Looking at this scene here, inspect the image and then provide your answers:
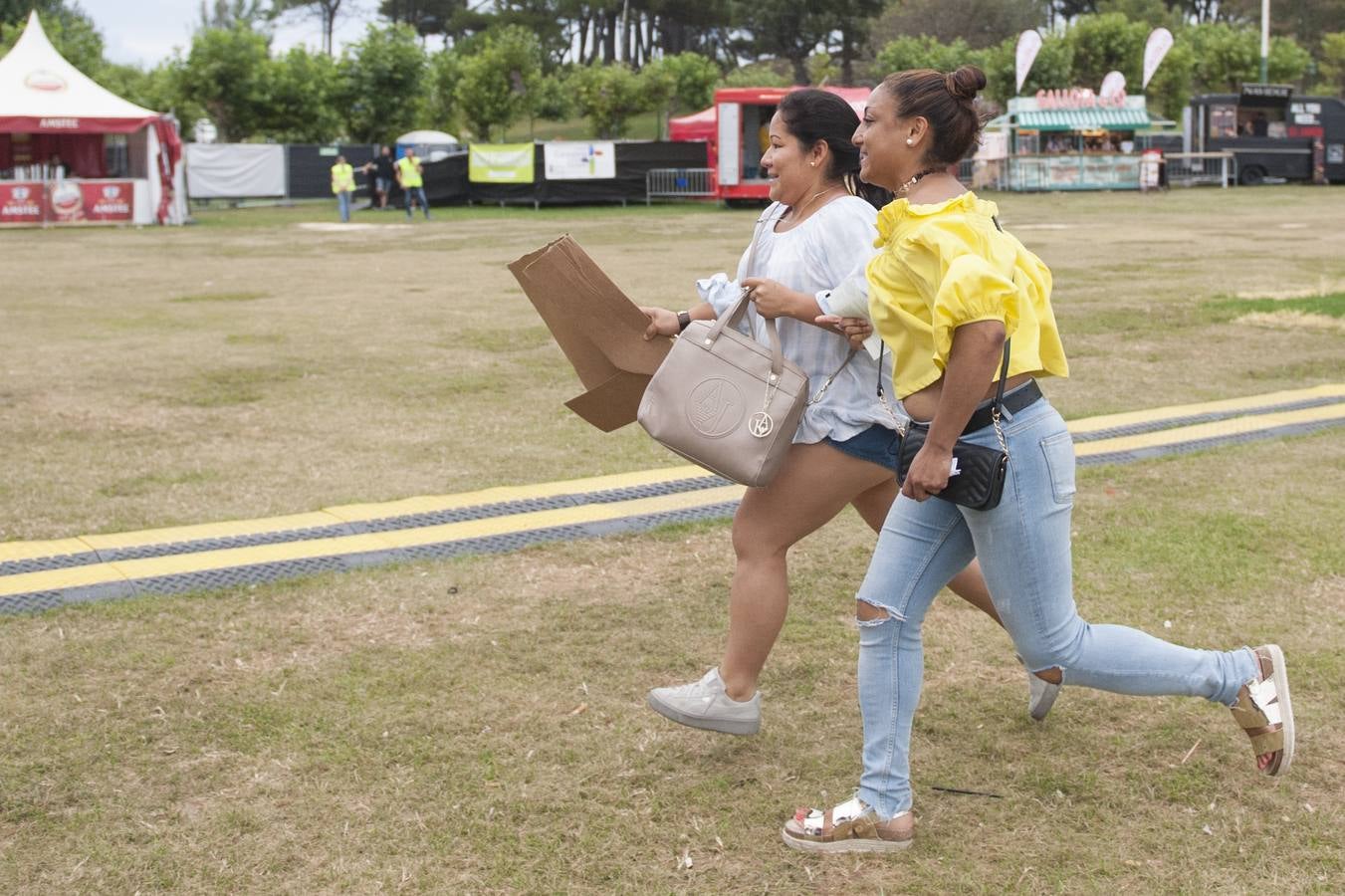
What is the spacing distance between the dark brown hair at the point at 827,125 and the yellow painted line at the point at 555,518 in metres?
A: 2.59

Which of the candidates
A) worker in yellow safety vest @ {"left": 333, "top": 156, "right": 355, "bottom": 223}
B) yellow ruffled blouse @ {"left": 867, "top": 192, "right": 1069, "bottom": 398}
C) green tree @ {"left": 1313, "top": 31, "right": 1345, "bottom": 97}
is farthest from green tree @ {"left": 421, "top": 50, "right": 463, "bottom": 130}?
yellow ruffled blouse @ {"left": 867, "top": 192, "right": 1069, "bottom": 398}

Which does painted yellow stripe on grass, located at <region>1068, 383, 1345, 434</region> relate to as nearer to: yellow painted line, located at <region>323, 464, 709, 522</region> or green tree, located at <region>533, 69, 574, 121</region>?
yellow painted line, located at <region>323, 464, 709, 522</region>

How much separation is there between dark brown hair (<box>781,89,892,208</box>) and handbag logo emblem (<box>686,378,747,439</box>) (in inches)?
24.6

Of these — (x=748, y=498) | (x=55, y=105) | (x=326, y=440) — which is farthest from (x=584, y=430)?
(x=55, y=105)

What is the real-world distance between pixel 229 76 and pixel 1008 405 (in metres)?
43.8

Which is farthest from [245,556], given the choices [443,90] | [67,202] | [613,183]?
[443,90]

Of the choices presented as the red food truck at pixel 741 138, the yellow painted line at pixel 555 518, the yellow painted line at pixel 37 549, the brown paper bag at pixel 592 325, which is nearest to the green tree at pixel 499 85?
the red food truck at pixel 741 138

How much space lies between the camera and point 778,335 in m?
3.53

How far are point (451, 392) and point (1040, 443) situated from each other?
20.7ft

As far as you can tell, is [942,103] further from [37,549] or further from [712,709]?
[37,549]

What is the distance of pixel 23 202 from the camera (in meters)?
29.2

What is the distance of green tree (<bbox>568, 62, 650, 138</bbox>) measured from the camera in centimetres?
5438

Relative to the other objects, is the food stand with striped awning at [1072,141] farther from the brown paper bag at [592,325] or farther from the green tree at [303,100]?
the brown paper bag at [592,325]

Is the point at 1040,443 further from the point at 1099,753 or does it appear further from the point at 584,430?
the point at 584,430
